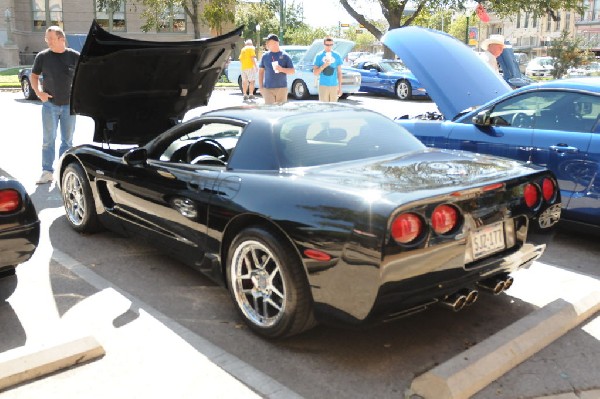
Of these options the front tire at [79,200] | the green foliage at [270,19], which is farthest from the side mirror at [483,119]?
the green foliage at [270,19]

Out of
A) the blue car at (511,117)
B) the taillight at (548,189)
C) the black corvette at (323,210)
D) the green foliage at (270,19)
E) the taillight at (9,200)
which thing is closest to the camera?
the black corvette at (323,210)

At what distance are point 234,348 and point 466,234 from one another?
1407 millimetres

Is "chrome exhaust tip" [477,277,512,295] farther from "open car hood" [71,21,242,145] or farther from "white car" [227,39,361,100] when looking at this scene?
"white car" [227,39,361,100]

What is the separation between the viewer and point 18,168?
8.60 metres

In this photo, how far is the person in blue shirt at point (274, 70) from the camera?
1042 cm

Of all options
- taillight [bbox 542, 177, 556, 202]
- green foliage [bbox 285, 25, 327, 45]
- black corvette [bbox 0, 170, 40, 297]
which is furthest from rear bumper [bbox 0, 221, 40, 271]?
green foliage [bbox 285, 25, 327, 45]

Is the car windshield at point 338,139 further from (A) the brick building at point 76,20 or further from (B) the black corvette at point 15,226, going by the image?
(A) the brick building at point 76,20

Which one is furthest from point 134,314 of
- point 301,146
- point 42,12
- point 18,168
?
point 42,12

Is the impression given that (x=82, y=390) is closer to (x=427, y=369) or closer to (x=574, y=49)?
(x=427, y=369)

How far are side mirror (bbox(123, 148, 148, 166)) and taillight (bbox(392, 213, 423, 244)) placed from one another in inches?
91.6

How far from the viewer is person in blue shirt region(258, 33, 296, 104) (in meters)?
10.4

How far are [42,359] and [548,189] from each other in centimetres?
301

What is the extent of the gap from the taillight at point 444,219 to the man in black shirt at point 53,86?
5.62 m

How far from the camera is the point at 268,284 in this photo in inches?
138
